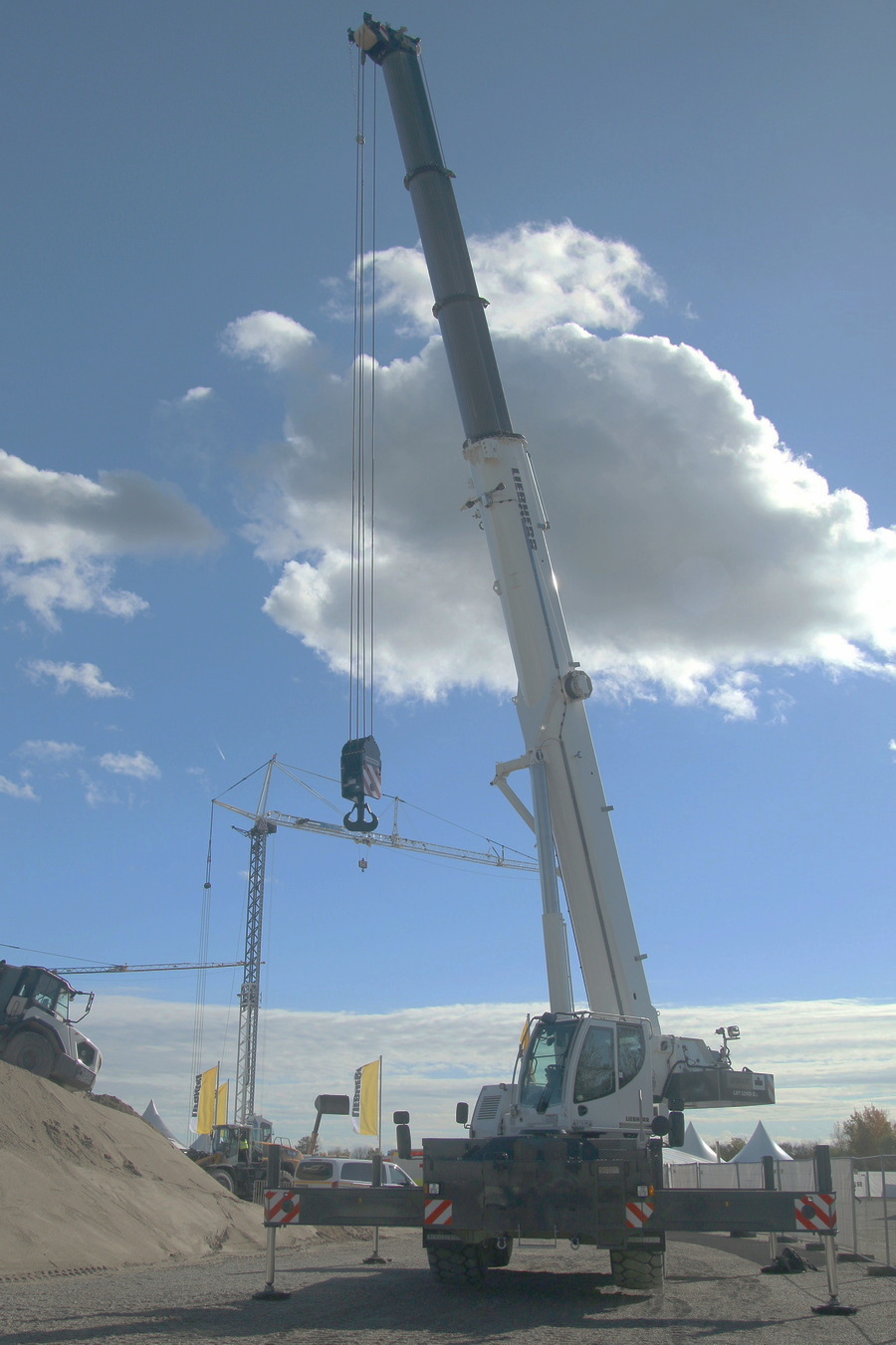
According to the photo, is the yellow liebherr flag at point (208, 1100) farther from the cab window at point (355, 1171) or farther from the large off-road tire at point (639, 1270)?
the large off-road tire at point (639, 1270)

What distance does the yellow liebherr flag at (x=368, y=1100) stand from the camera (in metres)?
30.4

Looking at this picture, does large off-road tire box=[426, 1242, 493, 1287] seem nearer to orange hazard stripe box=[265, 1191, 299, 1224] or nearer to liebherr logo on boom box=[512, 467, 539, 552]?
orange hazard stripe box=[265, 1191, 299, 1224]

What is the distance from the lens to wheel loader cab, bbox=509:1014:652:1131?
37.5ft

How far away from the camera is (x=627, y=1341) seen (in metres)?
8.46

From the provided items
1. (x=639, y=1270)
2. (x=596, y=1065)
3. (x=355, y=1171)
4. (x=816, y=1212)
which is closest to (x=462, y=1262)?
(x=639, y=1270)

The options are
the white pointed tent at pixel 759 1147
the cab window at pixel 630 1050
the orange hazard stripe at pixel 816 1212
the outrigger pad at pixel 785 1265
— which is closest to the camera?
the orange hazard stripe at pixel 816 1212

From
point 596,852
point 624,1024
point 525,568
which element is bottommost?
point 624,1024

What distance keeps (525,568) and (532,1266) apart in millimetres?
9484

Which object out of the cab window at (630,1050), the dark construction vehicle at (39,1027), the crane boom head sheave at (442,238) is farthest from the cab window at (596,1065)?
the dark construction vehicle at (39,1027)

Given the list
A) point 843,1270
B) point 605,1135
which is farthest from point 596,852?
point 843,1270

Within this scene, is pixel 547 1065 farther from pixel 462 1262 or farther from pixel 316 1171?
pixel 316 1171

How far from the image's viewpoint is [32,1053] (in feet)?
72.8

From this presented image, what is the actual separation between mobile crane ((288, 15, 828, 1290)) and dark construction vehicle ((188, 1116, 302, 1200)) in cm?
1557

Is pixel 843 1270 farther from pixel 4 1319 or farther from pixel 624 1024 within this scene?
pixel 4 1319
